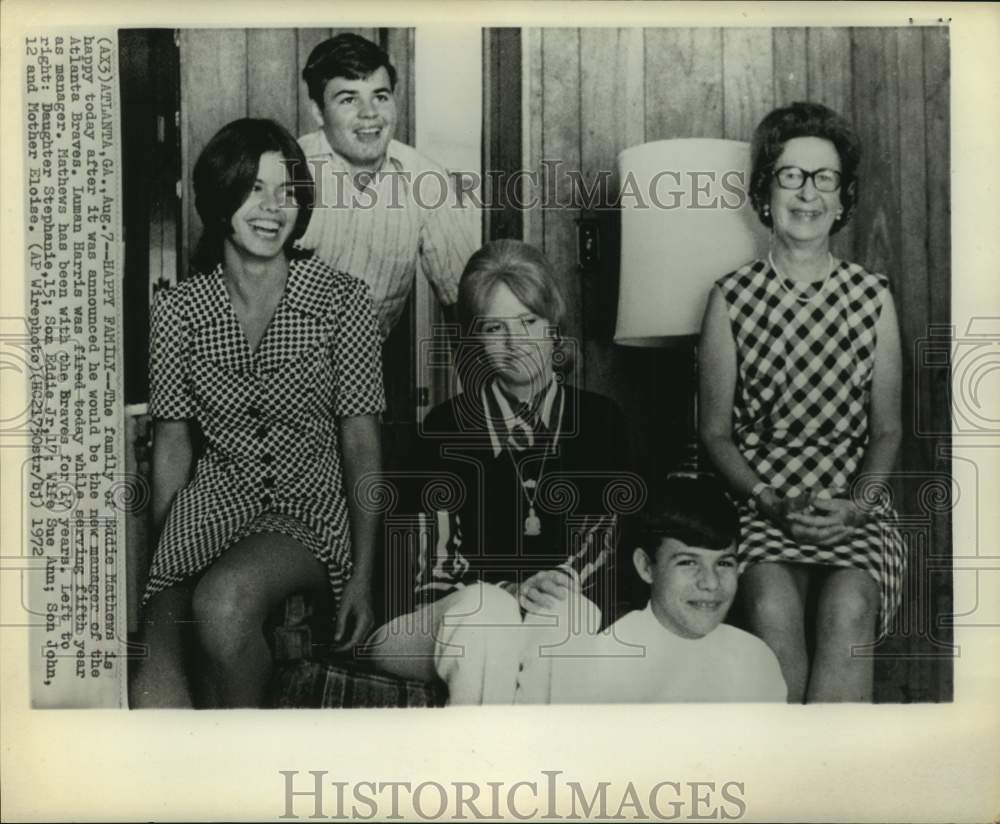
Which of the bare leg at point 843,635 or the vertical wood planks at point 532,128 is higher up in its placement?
the vertical wood planks at point 532,128

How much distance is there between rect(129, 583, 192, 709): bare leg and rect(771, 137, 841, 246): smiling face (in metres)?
1.39

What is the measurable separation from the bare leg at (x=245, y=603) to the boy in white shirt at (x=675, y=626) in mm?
555

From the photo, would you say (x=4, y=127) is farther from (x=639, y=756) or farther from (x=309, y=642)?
(x=639, y=756)

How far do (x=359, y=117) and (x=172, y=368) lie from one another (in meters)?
0.63

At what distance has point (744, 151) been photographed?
2.37 metres

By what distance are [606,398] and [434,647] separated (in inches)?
23.8

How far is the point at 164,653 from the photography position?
235 centimetres

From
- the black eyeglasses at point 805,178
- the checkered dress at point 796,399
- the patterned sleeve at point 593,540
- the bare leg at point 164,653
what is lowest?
the bare leg at point 164,653

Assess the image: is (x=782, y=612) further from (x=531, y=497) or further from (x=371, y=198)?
(x=371, y=198)

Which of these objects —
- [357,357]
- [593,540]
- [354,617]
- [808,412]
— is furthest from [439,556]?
[808,412]

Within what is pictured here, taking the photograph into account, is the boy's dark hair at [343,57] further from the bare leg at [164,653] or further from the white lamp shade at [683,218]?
the bare leg at [164,653]

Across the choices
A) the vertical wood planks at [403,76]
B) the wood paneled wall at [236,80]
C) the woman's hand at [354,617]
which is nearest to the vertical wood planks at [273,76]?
the wood paneled wall at [236,80]

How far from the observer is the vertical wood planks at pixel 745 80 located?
2.38 m

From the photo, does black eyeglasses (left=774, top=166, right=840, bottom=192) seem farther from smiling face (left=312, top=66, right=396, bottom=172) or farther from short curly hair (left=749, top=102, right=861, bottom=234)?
smiling face (left=312, top=66, right=396, bottom=172)
